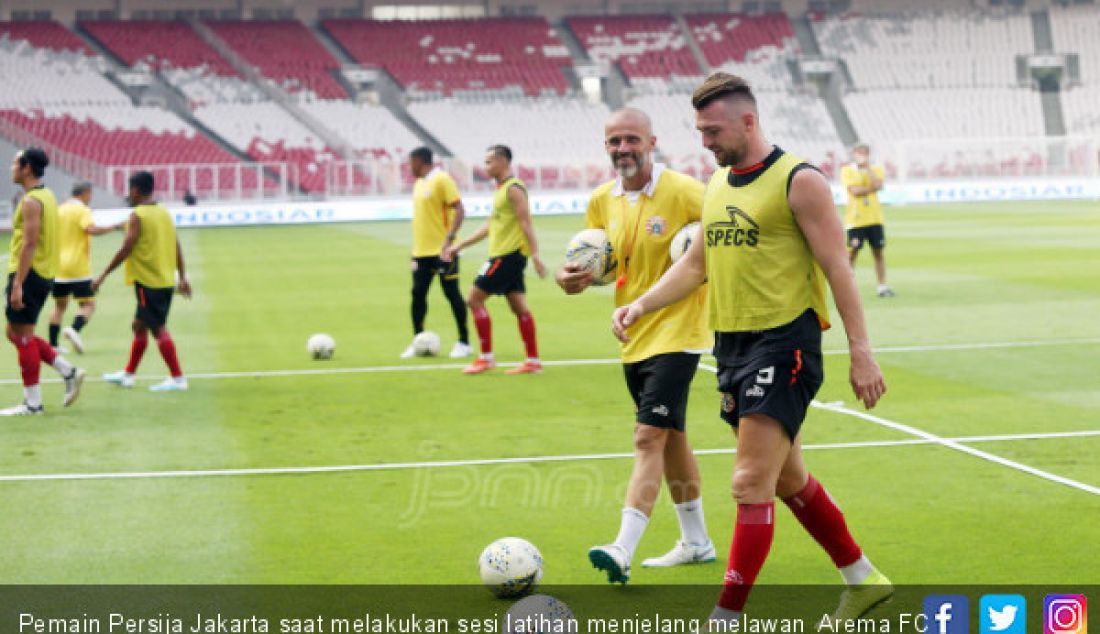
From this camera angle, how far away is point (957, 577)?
7.51m

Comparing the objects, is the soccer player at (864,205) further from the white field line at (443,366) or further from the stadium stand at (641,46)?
the stadium stand at (641,46)

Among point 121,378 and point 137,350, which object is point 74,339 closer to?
point 121,378

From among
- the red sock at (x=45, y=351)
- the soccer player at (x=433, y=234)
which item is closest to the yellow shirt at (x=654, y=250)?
the red sock at (x=45, y=351)

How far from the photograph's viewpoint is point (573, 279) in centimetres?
761

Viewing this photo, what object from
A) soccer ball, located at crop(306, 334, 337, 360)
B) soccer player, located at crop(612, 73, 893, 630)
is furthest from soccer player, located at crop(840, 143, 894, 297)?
soccer player, located at crop(612, 73, 893, 630)

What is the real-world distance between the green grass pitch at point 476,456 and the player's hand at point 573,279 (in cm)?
144

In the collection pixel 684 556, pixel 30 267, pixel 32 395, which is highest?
pixel 30 267

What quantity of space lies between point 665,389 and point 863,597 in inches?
58.8

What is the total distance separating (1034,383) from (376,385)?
614 cm

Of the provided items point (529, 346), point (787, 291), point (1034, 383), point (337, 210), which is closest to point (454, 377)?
point (529, 346)

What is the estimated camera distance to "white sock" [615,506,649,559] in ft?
24.1

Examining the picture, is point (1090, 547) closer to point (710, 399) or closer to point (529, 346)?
point (710, 399)

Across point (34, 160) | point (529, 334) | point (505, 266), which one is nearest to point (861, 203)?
point (505, 266)

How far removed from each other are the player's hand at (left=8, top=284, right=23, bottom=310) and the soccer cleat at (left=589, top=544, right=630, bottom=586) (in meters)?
7.35
